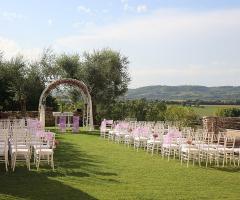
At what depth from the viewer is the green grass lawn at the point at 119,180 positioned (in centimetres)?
833

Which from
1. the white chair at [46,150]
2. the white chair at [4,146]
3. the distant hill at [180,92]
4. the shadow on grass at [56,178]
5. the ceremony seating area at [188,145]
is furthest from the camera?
the distant hill at [180,92]

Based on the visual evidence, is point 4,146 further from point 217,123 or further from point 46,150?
point 217,123

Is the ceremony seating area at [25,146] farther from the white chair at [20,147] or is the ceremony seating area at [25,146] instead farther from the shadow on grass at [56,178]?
the shadow on grass at [56,178]

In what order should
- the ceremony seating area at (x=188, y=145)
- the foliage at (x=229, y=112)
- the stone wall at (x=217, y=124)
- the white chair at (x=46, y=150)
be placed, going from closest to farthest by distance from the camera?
1. the white chair at (x=46, y=150)
2. the ceremony seating area at (x=188, y=145)
3. the stone wall at (x=217, y=124)
4. the foliage at (x=229, y=112)

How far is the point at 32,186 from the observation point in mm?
8820

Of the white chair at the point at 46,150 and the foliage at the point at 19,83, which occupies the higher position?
the foliage at the point at 19,83

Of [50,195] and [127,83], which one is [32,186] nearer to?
[50,195]

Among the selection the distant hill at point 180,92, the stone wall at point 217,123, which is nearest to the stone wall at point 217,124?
the stone wall at point 217,123

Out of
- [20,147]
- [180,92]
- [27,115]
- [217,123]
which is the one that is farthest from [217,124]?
[180,92]

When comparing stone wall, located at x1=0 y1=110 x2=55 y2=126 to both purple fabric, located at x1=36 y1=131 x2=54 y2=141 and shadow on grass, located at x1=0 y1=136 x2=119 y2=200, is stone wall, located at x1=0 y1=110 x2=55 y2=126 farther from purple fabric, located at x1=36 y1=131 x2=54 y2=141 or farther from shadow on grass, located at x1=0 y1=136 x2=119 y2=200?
purple fabric, located at x1=36 y1=131 x2=54 y2=141

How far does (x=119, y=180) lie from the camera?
9.81 m

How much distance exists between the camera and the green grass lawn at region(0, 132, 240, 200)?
833cm

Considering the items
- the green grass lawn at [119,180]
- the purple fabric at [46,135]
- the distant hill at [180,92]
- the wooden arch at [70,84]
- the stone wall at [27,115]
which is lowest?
the green grass lawn at [119,180]

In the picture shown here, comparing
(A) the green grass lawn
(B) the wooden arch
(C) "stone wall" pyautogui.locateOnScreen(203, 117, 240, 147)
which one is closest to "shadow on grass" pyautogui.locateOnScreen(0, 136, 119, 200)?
(A) the green grass lawn
